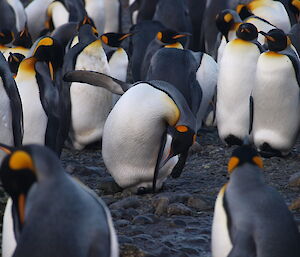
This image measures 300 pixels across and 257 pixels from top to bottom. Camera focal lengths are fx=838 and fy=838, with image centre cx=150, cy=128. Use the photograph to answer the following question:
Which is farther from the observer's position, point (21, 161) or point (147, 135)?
point (147, 135)

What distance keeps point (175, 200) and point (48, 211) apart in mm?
2309

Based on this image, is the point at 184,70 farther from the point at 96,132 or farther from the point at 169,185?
the point at 169,185

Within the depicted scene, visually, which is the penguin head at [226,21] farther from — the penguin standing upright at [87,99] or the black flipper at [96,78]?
the black flipper at [96,78]

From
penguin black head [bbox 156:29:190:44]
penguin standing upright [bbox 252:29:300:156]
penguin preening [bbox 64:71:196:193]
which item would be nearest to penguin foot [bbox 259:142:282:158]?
penguin standing upright [bbox 252:29:300:156]

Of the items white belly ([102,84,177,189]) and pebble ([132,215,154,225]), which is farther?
white belly ([102,84,177,189])

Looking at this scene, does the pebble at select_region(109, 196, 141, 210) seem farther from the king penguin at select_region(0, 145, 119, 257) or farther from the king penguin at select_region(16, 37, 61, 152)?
the king penguin at select_region(0, 145, 119, 257)

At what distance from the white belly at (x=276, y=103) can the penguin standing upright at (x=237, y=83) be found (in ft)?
1.20

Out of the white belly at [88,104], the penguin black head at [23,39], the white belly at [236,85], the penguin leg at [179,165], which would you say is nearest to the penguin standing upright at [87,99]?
the white belly at [88,104]

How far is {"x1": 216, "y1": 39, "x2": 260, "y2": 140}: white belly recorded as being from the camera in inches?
286

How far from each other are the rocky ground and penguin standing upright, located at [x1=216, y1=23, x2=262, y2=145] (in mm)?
198

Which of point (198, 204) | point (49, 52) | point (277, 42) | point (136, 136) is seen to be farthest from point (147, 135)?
point (277, 42)

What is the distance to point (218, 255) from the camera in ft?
12.4

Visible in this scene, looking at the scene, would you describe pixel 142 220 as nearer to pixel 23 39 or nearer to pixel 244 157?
pixel 244 157

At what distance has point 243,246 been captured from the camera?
3.55 meters
